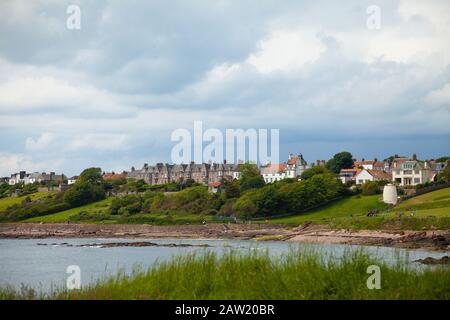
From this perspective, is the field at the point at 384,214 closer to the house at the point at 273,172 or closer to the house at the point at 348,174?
the house at the point at 348,174

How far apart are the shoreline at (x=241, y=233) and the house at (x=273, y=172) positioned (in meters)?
49.0

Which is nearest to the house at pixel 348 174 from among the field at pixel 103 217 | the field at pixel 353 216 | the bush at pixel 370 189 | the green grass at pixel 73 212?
Result: the bush at pixel 370 189

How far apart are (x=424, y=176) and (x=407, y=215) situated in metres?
44.8

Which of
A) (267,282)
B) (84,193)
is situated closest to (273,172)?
(84,193)

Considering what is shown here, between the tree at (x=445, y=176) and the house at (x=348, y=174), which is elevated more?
the house at (x=348, y=174)

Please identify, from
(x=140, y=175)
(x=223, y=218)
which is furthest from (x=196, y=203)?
(x=140, y=175)

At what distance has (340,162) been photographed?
13850 centimetres

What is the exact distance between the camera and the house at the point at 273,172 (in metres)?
144

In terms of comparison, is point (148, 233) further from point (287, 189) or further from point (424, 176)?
point (424, 176)

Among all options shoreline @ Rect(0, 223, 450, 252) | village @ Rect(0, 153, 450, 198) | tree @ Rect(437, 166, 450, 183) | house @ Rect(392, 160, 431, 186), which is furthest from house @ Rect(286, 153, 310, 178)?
shoreline @ Rect(0, 223, 450, 252)

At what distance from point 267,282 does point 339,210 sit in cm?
7493

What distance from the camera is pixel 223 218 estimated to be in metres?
97.6

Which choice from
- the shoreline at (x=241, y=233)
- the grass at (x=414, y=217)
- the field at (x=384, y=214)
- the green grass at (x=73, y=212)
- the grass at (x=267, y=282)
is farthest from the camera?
the green grass at (x=73, y=212)

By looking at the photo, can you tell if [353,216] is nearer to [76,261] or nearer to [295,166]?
[76,261]
